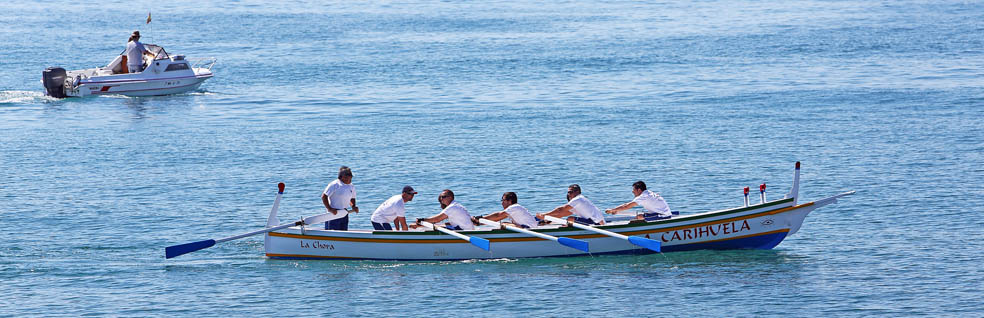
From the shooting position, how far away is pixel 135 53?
57.9 meters

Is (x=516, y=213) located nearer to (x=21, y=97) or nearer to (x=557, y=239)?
(x=557, y=239)

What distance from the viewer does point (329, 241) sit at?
26.7 m

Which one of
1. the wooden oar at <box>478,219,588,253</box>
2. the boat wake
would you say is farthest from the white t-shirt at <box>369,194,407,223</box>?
the boat wake

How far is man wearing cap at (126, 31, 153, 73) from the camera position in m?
56.8

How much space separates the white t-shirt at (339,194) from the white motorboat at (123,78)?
3524 cm

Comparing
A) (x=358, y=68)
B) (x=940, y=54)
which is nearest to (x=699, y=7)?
(x=940, y=54)

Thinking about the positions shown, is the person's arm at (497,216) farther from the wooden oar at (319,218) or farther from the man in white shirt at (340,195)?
the wooden oar at (319,218)

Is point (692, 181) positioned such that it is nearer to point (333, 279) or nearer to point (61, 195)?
point (333, 279)

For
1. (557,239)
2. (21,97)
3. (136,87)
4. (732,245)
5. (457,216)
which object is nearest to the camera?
(557,239)

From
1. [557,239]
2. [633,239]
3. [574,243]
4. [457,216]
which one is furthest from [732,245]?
[457,216]

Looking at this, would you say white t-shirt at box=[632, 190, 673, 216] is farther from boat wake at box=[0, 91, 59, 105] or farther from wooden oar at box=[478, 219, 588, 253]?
boat wake at box=[0, 91, 59, 105]

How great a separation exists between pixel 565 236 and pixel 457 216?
8.29 feet

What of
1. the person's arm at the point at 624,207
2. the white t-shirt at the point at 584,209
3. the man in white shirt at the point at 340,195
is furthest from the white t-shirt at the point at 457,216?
the person's arm at the point at 624,207

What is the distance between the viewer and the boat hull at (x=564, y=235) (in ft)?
85.9
